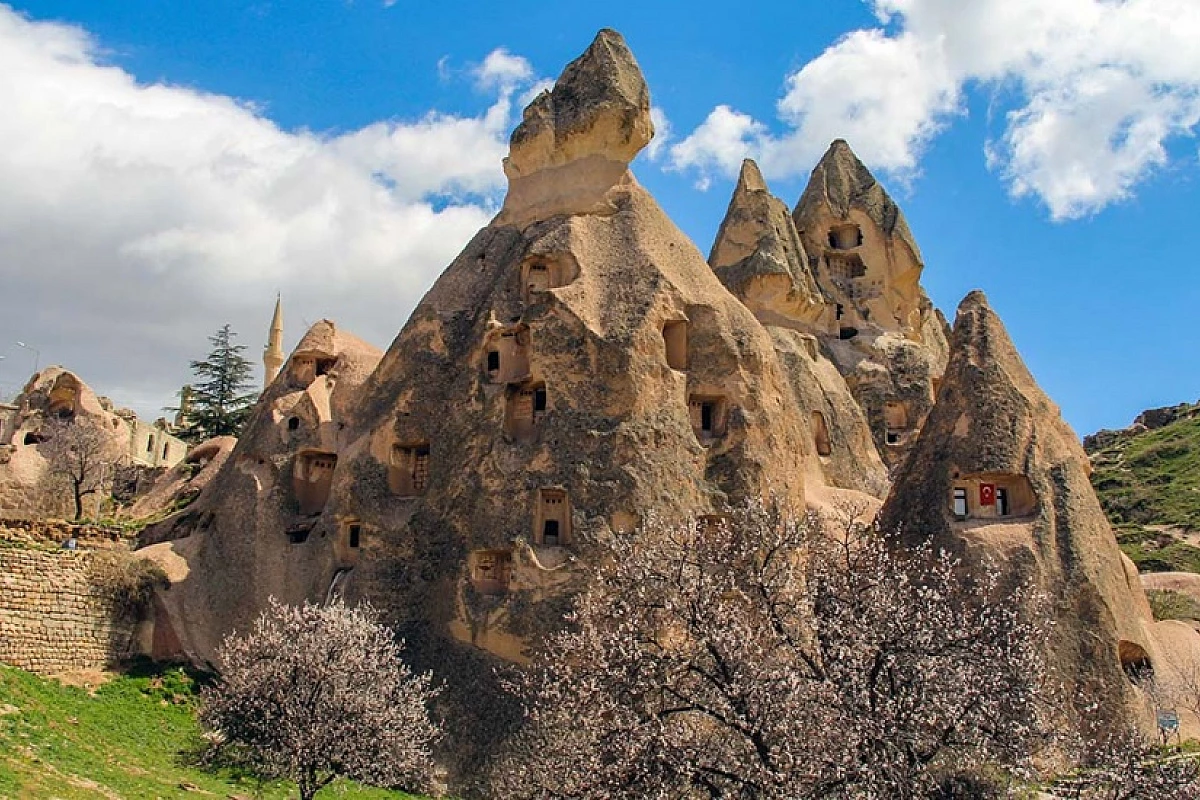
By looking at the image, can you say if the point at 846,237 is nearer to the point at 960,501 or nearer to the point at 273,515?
the point at 960,501

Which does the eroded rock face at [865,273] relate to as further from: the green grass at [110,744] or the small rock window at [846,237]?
the green grass at [110,744]

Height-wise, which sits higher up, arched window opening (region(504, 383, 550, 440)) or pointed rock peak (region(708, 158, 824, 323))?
pointed rock peak (region(708, 158, 824, 323))

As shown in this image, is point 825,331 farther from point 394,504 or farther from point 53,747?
point 53,747

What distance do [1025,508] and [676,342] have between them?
29.7 feet

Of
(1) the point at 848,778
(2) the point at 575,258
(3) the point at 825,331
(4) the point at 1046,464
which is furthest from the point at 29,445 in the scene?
(1) the point at 848,778

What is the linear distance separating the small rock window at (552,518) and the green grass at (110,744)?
21.3 feet

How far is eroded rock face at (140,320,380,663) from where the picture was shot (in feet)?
94.7

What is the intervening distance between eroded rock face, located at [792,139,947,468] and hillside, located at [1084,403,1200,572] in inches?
501

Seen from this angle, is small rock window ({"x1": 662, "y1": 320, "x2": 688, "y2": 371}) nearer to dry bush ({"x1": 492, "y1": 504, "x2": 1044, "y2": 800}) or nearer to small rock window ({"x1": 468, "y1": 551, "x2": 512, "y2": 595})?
small rock window ({"x1": 468, "y1": 551, "x2": 512, "y2": 595})

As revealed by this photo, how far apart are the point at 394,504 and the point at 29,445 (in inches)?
770

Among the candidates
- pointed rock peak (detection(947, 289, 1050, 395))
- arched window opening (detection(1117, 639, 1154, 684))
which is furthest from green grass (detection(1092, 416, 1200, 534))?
arched window opening (detection(1117, 639, 1154, 684))

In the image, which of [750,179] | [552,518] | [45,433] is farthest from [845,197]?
[45,433]

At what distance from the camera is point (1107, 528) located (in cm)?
2612

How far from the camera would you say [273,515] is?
3056 centimetres
